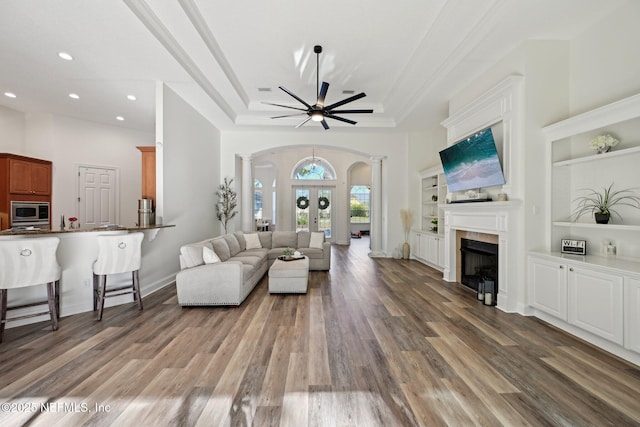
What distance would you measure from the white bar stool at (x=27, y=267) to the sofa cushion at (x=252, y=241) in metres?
3.45

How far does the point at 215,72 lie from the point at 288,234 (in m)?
3.71

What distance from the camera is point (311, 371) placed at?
87.3 inches

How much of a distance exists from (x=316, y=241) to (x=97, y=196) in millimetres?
5469

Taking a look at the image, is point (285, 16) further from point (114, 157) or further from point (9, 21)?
point (114, 157)

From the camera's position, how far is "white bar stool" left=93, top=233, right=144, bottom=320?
3.33 m

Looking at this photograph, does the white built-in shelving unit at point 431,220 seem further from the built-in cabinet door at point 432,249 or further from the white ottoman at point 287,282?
the white ottoman at point 287,282

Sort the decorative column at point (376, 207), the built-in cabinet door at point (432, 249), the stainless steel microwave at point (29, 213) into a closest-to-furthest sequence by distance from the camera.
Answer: the stainless steel microwave at point (29, 213) → the built-in cabinet door at point (432, 249) → the decorative column at point (376, 207)

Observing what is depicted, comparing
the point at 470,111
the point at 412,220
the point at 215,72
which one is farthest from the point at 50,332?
the point at 412,220

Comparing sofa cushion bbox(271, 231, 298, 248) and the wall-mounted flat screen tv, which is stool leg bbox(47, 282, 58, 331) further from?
the wall-mounted flat screen tv

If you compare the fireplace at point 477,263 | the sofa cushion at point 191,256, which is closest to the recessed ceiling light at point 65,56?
the sofa cushion at point 191,256

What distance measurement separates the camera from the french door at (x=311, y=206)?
11.1 meters

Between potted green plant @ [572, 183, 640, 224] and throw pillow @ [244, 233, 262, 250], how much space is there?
556 cm

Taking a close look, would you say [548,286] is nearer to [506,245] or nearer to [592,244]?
[506,245]

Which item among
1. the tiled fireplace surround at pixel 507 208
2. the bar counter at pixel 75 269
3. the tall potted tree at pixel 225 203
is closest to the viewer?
the bar counter at pixel 75 269
